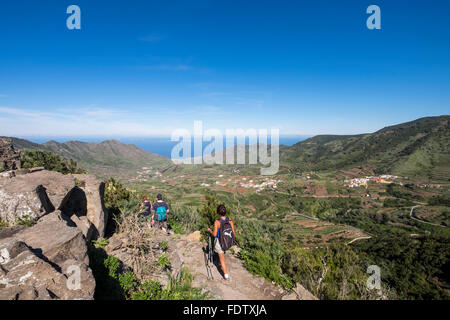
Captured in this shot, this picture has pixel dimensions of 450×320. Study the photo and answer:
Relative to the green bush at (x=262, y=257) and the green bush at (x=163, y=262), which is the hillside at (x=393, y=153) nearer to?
the green bush at (x=262, y=257)

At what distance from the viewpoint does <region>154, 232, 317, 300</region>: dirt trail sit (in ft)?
14.7

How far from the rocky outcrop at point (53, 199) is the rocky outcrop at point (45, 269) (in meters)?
1.04

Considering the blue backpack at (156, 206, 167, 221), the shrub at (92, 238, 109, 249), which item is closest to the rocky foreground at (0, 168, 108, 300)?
the shrub at (92, 238, 109, 249)

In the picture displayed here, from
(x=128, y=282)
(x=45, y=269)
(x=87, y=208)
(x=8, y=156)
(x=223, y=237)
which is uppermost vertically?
(x=8, y=156)

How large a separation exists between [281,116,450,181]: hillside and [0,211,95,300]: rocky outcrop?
452 feet

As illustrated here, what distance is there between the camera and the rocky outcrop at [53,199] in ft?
14.8

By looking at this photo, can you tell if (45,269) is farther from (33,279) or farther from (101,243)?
(101,243)

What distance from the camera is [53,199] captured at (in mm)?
5344

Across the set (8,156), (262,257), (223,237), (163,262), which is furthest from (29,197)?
(262,257)

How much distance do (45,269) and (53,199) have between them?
10.6 ft

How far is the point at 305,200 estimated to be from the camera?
274ft

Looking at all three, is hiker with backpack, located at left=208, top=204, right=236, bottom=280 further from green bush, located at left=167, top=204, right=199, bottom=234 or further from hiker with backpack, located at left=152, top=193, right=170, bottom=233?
green bush, located at left=167, top=204, right=199, bottom=234
